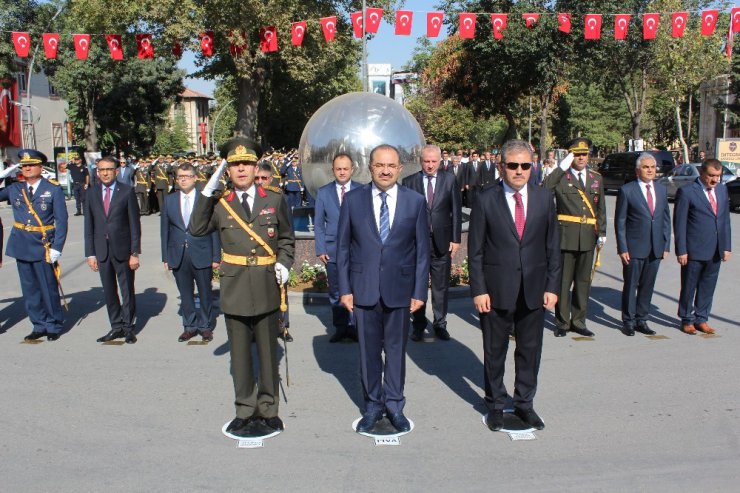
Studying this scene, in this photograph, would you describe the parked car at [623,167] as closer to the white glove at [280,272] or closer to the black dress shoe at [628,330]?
the black dress shoe at [628,330]

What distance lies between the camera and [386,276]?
16.0 feet

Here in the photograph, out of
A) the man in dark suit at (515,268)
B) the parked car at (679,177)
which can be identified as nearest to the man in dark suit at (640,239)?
the man in dark suit at (515,268)

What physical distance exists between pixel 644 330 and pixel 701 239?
3.66 ft

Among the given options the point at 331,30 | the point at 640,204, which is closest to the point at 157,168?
the point at 331,30

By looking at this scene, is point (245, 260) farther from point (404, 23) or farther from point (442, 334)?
point (404, 23)

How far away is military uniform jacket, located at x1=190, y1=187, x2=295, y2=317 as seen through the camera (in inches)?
195

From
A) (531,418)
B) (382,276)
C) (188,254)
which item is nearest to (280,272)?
(382,276)

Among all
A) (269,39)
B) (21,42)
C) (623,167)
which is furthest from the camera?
(623,167)

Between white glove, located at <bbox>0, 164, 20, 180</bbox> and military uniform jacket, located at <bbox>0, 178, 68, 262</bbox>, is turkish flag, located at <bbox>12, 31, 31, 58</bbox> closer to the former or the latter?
white glove, located at <bbox>0, 164, 20, 180</bbox>

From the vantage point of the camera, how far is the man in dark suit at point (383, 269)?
4867 mm

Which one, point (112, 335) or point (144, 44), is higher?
point (144, 44)

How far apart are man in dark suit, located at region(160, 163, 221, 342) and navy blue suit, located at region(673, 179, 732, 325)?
16.1ft

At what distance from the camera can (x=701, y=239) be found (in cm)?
758

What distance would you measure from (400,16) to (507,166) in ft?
52.0
